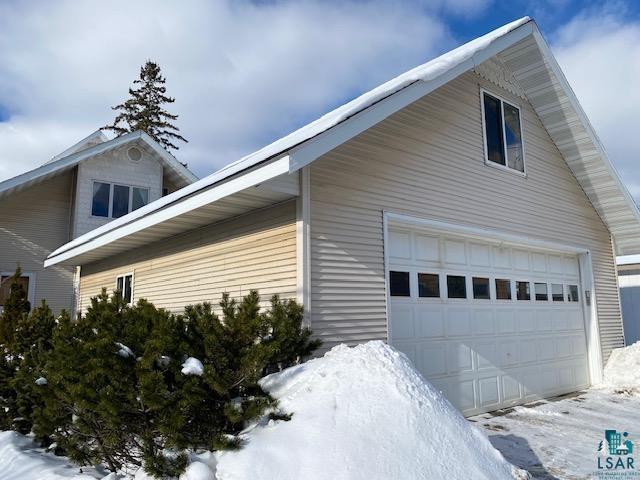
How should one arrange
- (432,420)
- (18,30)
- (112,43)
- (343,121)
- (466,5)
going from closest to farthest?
(432,420) < (343,121) < (466,5) < (18,30) < (112,43)

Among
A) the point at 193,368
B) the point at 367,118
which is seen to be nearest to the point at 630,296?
the point at 367,118

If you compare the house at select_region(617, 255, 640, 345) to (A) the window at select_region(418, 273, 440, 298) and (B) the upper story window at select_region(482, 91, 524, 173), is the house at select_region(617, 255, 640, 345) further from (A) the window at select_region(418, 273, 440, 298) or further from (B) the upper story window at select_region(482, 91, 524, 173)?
(A) the window at select_region(418, 273, 440, 298)

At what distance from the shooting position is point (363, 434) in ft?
12.8

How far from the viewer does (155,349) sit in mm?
4336

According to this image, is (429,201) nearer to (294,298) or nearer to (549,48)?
(294,298)

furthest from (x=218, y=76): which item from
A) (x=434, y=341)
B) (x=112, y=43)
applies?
(x=434, y=341)

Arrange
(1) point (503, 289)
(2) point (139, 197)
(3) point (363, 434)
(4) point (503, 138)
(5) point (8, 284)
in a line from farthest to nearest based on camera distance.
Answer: (2) point (139, 197) < (5) point (8, 284) < (4) point (503, 138) < (1) point (503, 289) < (3) point (363, 434)

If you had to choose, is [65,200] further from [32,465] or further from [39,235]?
[32,465]

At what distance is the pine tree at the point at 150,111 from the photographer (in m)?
36.2

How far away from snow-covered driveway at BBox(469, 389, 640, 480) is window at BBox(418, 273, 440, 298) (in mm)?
1932

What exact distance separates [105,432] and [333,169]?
12.7ft

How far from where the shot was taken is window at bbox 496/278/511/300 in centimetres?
869

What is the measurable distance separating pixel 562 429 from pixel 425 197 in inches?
148

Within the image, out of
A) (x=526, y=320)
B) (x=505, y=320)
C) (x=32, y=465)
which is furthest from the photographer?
(x=526, y=320)
